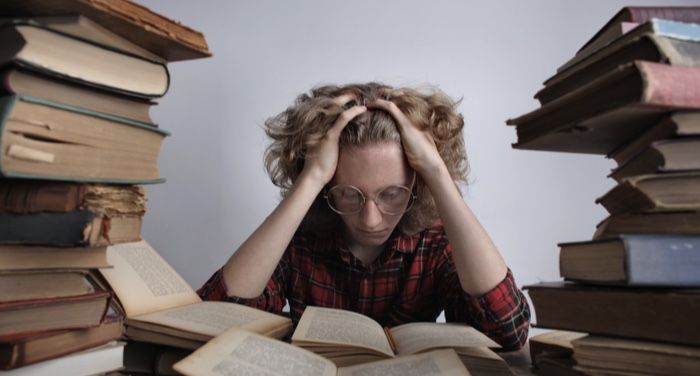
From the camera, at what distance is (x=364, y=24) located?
192 centimetres

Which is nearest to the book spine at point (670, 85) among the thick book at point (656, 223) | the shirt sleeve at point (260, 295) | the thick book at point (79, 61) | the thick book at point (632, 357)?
the thick book at point (656, 223)

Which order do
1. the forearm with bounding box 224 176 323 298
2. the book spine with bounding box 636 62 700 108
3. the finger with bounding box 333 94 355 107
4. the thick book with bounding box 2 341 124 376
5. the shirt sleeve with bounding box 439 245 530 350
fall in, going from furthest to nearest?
the finger with bounding box 333 94 355 107 → the forearm with bounding box 224 176 323 298 → the shirt sleeve with bounding box 439 245 530 350 → the thick book with bounding box 2 341 124 376 → the book spine with bounding box 636 62 700 108

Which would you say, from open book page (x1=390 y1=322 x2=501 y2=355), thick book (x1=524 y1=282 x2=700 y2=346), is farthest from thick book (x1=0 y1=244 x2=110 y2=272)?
thick book (x1=524 y1=282 x2=700 y2=346)

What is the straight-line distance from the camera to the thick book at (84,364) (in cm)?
65

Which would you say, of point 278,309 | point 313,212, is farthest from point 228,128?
point 278,309

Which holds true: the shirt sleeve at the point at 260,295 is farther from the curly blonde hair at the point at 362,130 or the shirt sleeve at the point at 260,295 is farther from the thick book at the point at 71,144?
the thick book at the point at 71,144

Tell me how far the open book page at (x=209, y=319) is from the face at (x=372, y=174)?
403 mm

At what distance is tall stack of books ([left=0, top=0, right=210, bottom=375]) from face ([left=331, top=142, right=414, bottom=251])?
618 millimetres

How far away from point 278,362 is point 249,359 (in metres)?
0.04

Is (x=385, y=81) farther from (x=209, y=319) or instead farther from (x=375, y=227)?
(x=209, y=319)

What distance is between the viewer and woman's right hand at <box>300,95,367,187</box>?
134 centimetres

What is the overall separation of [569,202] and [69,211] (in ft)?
5.50

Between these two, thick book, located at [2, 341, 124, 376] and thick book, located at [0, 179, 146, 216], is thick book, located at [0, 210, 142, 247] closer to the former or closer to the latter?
thick book, located at [0, 179, 146, 216]

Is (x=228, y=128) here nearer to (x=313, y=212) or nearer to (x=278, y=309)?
(x=313, y=212)
